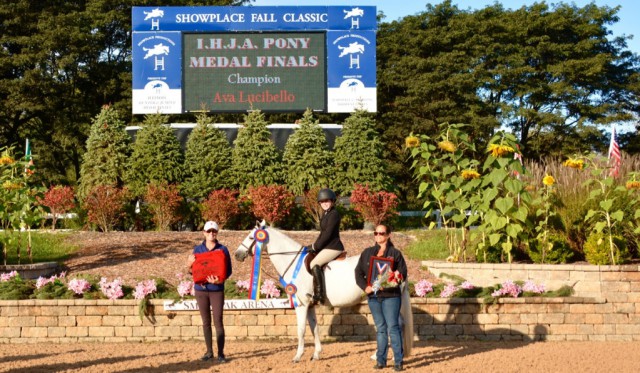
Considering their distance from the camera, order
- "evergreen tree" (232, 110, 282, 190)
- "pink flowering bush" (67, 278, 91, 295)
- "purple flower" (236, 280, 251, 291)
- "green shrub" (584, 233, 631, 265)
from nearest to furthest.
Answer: "pink flowering bush" (67, 278, 91, 295), "purple flower" (236, 280, 251, 291), "green shrub" (584, 233, 631, 265), "evergreen tree" (232, 110, 282, 190)

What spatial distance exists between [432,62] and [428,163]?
1004 inches

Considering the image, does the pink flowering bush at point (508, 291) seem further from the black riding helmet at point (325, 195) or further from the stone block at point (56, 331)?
A: the stone block at point (56, 331)

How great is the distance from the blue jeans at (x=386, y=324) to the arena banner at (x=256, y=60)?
17.5 m

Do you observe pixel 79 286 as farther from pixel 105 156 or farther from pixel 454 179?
pixel 105 156

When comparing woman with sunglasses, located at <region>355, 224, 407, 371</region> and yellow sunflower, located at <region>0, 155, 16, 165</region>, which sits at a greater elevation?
yellow sunflower, located at <region>0, 155, 16, 165</region>

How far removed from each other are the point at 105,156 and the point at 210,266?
47.1 ft

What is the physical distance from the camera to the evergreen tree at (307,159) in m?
23.9

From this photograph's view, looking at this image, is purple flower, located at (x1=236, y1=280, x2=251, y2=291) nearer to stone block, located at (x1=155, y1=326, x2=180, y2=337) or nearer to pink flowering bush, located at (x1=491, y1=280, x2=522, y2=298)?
stone block, located at (x1=155, y1=326, x2=180, y2=337)

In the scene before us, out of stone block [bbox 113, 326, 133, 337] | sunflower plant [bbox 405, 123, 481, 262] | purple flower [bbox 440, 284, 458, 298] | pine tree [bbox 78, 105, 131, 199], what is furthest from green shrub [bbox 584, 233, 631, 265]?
pine tree [bbox 78, 105, 131, 199]

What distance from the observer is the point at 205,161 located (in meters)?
23.9

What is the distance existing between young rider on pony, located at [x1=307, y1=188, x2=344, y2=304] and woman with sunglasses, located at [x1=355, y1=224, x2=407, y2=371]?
0.75 metres

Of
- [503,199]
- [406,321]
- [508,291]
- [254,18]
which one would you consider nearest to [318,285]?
[406,321]

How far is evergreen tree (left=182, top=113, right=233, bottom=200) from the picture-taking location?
23500 millimetres

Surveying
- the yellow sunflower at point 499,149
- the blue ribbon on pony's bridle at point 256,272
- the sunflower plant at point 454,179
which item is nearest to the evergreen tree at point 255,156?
the sunflower plant at point 454,179
